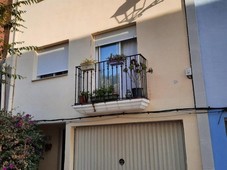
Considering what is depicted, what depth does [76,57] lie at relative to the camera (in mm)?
8602

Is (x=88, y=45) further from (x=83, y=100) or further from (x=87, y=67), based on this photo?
(x=83, y=100)

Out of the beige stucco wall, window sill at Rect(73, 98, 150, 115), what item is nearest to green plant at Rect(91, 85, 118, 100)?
window sill at Rect(73, 98, 150, 115)

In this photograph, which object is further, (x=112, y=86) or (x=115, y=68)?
(x=115, y=68)

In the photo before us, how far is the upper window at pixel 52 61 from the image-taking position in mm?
9039

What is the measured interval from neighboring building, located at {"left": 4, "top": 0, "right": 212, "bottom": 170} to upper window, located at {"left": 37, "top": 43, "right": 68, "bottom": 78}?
4 cm

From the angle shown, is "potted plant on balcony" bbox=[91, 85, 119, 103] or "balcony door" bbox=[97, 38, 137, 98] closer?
"potted plant on balcony" bbox=[91, 85, 119, 103]

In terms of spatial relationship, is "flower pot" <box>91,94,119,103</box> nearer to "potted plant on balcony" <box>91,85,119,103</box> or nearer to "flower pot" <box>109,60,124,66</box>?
"potted plant on balcony" <box>91,85,119,103</box>

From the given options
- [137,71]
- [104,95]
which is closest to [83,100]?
[104,95]

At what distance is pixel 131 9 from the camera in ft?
26.0

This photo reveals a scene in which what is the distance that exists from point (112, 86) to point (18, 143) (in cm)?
348

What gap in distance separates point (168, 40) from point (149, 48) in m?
0.60

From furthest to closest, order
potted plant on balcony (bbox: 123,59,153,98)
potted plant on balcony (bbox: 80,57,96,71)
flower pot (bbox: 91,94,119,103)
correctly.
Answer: potted plant on balcony (bbox: 80,57,96,71) < flower pot (bbox: 91,94,119,103) < potted plant on balcony (bbox: 123,59,153,98)

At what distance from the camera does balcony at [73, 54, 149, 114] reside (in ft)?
22.5

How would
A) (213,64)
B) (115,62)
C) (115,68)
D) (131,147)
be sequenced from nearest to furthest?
(213,64), (131,147), (115,62), (115,68)
